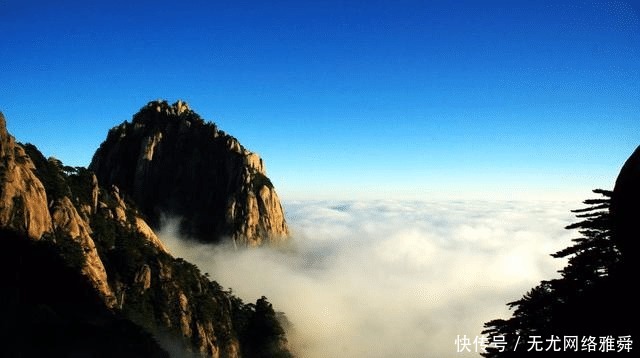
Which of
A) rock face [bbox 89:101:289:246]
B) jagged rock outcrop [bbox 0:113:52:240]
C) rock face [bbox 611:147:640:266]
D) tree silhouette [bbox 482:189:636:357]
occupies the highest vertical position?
rock face [bbox 89:101:289:246]

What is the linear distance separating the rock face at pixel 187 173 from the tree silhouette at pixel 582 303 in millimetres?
173086

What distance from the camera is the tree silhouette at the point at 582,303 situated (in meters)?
10.8

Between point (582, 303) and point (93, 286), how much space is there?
2881 inches

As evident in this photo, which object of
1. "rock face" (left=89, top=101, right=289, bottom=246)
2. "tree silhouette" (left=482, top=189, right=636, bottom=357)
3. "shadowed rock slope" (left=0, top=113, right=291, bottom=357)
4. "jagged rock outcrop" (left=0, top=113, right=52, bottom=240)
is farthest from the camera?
"rock face" (left=89, top=101, right=289, bottom=246)

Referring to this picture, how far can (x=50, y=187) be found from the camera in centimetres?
7550

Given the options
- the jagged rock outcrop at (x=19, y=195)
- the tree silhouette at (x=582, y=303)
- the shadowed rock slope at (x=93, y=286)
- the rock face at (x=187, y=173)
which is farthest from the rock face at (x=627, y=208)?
the rock face at (x=187, y=173)

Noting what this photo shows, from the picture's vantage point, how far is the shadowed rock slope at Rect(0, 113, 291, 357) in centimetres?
5362

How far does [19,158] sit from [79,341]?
→ 31.5m

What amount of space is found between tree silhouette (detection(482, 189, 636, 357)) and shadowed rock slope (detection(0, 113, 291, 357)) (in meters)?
54.4

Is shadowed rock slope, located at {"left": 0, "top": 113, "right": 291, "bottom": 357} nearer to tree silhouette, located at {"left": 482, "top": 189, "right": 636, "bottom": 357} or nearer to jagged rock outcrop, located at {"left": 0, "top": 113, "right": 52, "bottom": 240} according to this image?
jagged rock outcrop, located at {"left": 0, "top": 113, "right": 52, "bottom": 240}

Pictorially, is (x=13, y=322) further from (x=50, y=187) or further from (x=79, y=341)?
(x=50, y=187)

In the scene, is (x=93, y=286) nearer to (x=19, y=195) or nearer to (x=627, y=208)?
(x=19, y=195)

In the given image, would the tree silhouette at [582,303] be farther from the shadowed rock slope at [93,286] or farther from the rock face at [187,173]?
the rock face at [187,173]

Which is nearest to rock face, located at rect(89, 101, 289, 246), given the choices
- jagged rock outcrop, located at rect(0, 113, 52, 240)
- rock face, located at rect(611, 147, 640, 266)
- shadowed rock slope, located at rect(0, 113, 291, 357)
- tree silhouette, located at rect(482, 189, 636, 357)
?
shadowed rock slope, located at rect(0, 113, 291, 357)
